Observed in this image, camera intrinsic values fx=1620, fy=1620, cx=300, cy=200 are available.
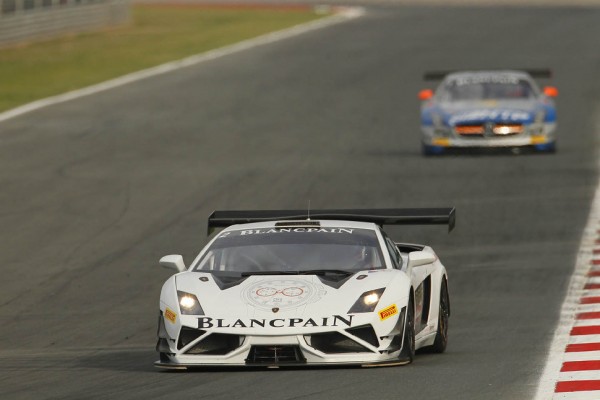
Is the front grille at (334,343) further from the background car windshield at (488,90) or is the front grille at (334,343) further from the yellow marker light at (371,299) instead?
the background car windshield at (488,90)

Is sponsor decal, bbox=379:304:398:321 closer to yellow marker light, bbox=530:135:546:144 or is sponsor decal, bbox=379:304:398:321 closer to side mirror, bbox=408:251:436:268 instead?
side mirror, bbox=408:251:436:268

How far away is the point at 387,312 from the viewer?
10.9 m

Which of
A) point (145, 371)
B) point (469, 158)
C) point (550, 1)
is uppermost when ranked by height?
point (145, 371)

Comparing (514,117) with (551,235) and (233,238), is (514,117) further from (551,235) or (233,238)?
(233,238)

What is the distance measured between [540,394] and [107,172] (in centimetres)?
1585

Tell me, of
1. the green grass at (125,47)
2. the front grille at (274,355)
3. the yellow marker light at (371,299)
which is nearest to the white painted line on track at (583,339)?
the yellow marker light at (371,299)

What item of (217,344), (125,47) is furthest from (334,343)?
(125,47)

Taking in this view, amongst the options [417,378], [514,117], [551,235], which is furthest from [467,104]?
[417,378]

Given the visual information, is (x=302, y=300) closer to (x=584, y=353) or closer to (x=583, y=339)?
(x=584, y=353)

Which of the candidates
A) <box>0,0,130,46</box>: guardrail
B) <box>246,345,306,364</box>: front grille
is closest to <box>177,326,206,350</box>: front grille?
<box>246,345,306,364</box>: front grille

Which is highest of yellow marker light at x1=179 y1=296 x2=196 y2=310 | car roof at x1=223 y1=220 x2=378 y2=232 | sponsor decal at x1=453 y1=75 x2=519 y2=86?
car roof at x1=223 y1=220 x2=378 y2=232

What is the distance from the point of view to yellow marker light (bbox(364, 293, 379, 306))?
10883 mm

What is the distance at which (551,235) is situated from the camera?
1934 centimetres

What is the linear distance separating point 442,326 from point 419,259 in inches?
31.5
